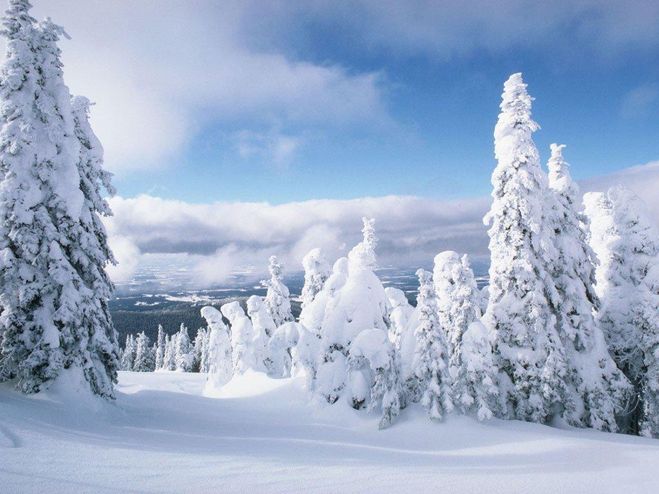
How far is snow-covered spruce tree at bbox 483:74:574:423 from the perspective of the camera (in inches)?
666

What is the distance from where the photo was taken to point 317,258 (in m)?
37.0

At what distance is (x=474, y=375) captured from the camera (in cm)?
1559

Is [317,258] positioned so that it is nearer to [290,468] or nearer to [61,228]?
[61,228]

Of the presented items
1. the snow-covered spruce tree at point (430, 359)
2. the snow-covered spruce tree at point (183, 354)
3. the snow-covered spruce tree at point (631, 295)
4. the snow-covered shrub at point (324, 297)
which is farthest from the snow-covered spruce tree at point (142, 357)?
the snow-covered spruce tree at point (631, 295)

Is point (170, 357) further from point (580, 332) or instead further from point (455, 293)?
point (580, 332)

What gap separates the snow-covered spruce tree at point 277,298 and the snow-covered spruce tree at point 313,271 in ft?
14.0

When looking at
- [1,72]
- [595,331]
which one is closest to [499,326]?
[595,331]

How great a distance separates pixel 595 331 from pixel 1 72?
26.3m

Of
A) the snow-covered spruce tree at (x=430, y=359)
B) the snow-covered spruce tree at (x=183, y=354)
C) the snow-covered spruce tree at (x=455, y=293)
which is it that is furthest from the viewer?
the snow-covered spruce tree at (x=183, y=354)

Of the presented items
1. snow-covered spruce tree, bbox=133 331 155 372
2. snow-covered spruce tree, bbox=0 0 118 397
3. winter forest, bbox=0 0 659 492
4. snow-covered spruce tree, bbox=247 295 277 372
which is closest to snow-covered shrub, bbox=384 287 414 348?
winter forest, bbox=0 0 659 492

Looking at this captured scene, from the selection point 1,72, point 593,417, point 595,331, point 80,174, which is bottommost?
point 593,417

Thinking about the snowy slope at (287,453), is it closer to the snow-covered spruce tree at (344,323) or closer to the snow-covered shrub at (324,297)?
the snow-covered spruce tree at (344,323)

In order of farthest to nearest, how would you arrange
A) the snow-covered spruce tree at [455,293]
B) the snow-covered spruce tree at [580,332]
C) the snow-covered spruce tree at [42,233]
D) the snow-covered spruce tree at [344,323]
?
the snow-covered spruce tree at [455,293] < the snow-covered spruce tree at [344,323] < the snow-covered spruce tree at [580,332] < the snow-covered spruce tree at [42,233]

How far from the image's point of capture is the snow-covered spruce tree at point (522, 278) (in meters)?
16.9
